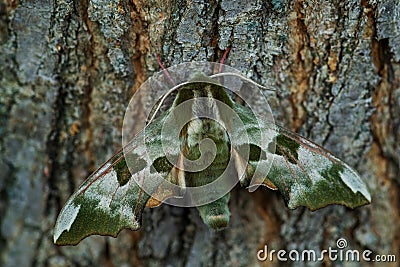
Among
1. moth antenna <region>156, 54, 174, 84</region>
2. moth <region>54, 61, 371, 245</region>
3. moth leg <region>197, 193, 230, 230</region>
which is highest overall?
moth antenna <region>156, 54, 174, 84</region>

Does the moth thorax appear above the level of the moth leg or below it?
above

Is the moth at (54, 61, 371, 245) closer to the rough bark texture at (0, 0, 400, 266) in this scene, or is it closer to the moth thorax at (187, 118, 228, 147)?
the moth thorax at (187, 118, 228, 147)

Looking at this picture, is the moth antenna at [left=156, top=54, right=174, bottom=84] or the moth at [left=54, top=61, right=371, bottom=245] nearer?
the moth at [left=54, top=61, right=371, bottom=245]

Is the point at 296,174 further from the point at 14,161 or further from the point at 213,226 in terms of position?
the point at 14,161

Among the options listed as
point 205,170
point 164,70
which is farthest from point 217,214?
point 164,70

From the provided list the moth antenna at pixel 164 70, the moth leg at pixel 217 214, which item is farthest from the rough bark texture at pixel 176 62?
the moth leg at pixel 217 214

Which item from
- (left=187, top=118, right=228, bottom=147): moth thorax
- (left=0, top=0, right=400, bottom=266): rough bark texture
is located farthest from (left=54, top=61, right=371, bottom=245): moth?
(left=0, top=0, right=400, bottom=266): rough bark texture
